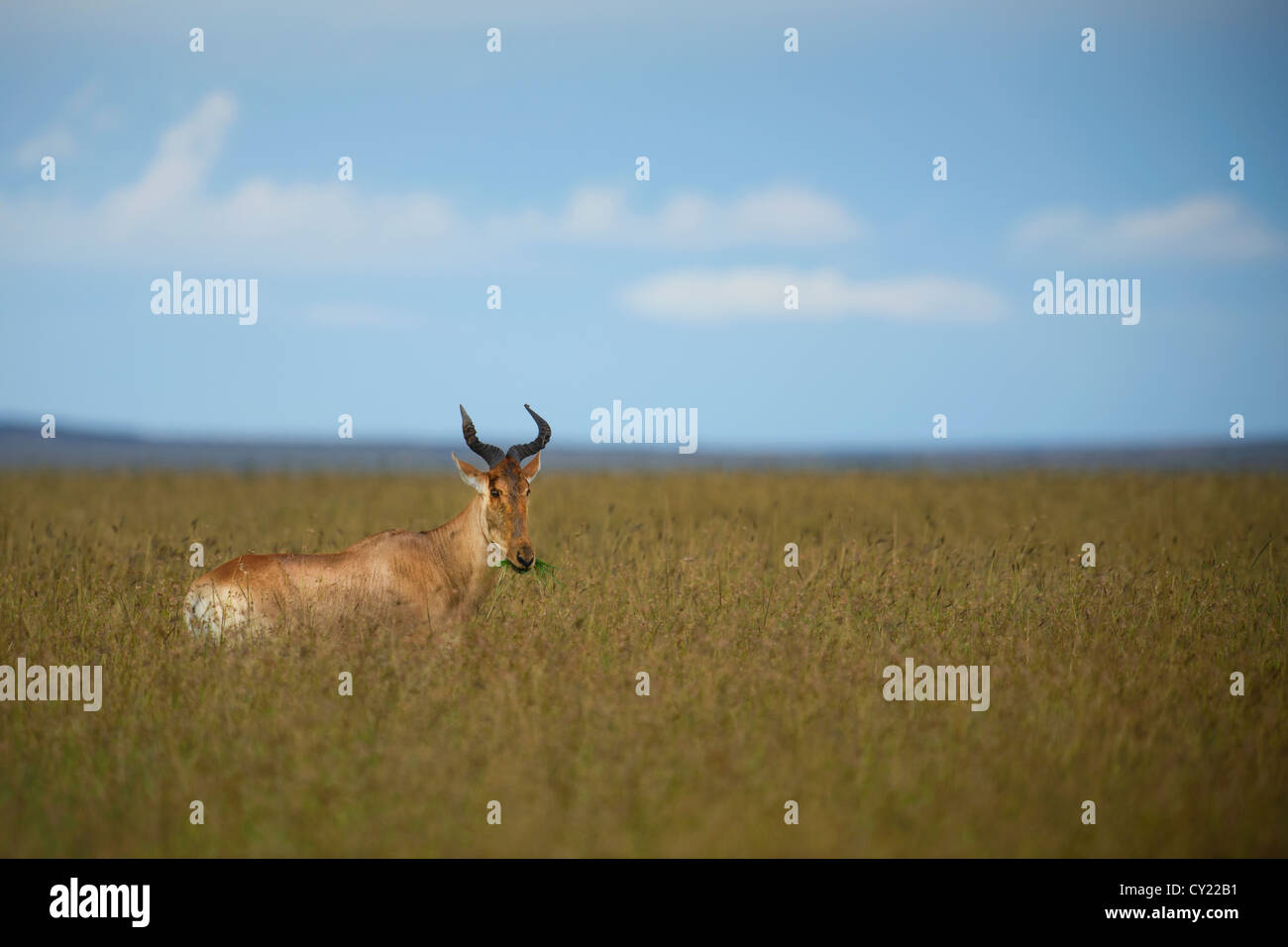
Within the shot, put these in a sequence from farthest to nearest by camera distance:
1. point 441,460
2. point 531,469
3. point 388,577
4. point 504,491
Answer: point 441,460 < point 531,469 < point 388,577 < point 504,491

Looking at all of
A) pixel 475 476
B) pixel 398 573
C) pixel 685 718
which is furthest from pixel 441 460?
pixel 685 718

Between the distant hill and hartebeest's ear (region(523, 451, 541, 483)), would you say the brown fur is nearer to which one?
hartebeest's ear (region(523, 451, 541, 483))

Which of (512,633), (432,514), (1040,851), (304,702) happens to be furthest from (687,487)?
(1040,851)

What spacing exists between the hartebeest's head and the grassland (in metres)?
0.86

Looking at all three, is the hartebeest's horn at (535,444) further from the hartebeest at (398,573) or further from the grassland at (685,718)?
the grassland at (685,718)

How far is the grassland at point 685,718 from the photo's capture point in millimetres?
5648

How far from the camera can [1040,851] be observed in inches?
213

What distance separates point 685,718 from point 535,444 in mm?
3555

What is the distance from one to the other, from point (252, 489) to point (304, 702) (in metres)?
22.3

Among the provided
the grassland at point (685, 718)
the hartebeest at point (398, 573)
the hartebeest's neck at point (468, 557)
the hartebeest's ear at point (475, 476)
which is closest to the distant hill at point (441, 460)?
the hartebeest at point (398, 573)

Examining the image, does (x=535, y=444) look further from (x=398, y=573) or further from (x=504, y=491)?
Result: (x=398, y=573)

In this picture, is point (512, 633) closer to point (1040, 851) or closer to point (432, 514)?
point (1040, 851)

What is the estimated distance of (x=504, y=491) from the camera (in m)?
9.27
